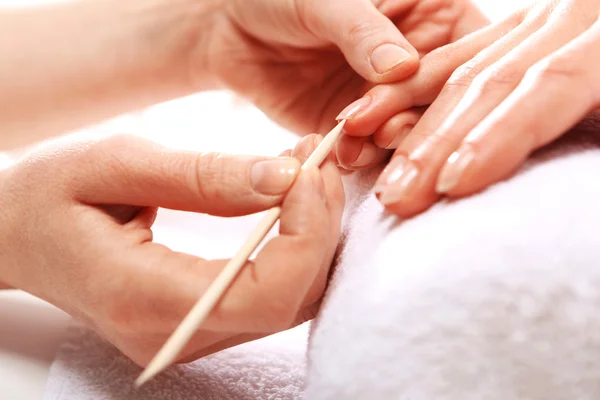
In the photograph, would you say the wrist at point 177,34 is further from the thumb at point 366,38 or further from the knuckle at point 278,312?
the knuckle at point 278,312

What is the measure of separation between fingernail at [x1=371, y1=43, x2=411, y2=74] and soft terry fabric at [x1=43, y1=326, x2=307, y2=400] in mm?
253

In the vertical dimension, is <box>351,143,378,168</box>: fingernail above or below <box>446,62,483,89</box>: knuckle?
below

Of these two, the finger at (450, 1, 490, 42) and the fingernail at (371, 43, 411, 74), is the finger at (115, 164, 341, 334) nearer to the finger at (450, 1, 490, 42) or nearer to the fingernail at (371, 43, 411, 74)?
the fingernail at (371, 43, 411, 74)

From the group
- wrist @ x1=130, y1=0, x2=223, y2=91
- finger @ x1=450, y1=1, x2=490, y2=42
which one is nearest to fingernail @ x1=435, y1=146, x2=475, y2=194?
finger @ x1=450, y1=1, x2=490, y2=42

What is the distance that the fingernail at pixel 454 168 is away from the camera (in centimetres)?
37

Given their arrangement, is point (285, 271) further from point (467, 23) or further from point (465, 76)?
point (467, 23)

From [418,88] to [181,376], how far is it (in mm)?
Answer: 306

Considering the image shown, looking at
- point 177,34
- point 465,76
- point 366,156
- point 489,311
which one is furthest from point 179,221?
point 489,311

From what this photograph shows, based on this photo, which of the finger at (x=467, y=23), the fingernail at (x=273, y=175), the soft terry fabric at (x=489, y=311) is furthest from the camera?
the finger at (x=467, y=23)

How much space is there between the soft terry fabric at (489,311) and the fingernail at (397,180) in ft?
0.19

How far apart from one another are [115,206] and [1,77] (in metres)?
0.41

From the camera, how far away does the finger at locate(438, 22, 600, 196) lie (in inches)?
14.4

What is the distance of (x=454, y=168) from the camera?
1.22ft

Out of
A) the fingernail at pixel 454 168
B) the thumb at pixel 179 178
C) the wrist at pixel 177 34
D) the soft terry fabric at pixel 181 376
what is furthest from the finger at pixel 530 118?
the wrist at pixel 177 34
